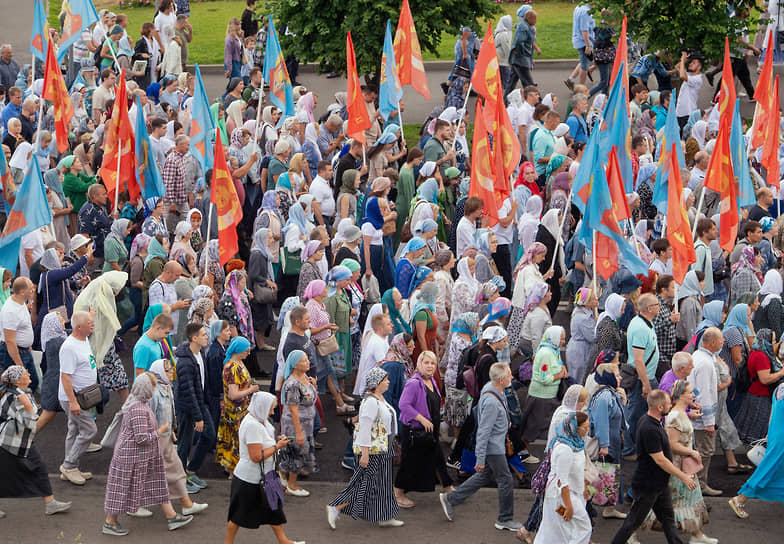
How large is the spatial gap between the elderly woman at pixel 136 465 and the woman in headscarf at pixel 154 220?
381 cm

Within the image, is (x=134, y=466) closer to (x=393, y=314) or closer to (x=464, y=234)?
(x=393, y=314)

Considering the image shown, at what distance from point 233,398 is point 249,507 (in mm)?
1377

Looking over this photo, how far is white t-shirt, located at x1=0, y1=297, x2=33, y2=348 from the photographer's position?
38.5 ft

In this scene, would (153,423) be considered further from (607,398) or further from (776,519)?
(776,519)

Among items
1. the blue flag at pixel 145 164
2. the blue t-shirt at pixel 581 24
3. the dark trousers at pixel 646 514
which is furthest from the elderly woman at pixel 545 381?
the blue t-shirt at pixel 581 24

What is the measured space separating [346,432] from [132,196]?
5.06 meters

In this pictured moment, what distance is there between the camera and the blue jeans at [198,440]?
36.2 ft

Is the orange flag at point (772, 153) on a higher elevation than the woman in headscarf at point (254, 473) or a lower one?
higher

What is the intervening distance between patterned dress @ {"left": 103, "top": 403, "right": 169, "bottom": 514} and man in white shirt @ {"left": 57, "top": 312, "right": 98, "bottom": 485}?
873mm

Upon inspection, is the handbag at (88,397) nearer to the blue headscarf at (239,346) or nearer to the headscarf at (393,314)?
the blue headscarf at (239,346)

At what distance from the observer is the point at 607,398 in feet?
34.4

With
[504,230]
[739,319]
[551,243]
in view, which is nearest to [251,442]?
[739,319]

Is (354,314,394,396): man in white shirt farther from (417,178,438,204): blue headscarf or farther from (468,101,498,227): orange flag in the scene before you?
(417,178,438,204): blue headscarf

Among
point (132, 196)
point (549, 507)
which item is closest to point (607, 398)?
point (549, 507)
